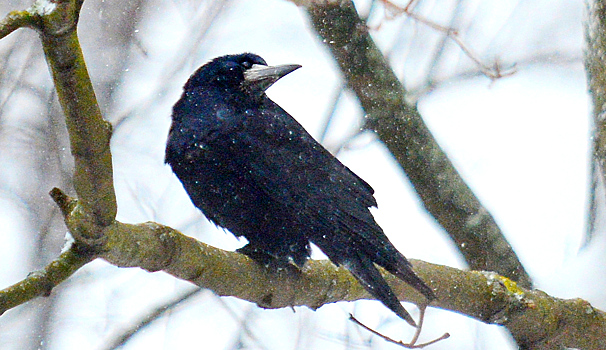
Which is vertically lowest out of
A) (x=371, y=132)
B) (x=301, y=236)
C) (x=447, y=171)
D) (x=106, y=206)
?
(x=106, y=206)

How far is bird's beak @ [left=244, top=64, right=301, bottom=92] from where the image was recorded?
8.94 feet

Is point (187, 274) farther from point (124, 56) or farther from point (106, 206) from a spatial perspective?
point (124, 56)

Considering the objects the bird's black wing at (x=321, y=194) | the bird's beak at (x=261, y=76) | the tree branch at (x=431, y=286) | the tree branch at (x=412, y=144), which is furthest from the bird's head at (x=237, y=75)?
the tree branch at (x=431, y=286)

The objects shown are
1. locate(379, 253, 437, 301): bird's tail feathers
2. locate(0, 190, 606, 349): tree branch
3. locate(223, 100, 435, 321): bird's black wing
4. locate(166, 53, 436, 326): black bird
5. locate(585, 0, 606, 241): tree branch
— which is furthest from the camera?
locate(585, 0, 606, 241): tree branch

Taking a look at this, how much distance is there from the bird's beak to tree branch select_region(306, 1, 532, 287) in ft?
1.69

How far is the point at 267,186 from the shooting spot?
254cm

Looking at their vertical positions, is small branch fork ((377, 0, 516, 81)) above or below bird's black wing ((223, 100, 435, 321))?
above

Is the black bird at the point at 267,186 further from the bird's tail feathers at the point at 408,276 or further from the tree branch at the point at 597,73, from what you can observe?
the tree branch at the point at 597,73

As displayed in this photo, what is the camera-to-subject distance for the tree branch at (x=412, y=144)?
315 cm

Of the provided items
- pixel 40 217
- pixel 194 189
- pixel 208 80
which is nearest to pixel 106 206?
pixel 194 189

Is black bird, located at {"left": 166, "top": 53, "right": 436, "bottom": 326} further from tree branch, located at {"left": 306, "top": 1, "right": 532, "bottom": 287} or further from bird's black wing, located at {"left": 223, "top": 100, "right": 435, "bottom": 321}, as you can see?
tree branch, located at {"left": 306, "top": 1, "right": 532, "bottom": 287}

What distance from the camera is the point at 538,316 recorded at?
2434 millimetres

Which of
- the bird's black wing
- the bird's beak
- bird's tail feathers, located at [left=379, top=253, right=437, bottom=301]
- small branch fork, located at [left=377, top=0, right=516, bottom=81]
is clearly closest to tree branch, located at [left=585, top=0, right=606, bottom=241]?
Answer: small branch fork, located at [left=377, top=0, right=516, bottom=81]

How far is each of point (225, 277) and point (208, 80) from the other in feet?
3.95
